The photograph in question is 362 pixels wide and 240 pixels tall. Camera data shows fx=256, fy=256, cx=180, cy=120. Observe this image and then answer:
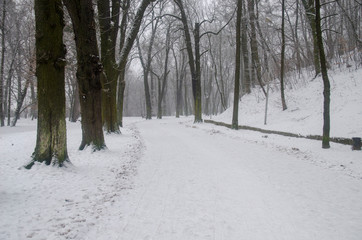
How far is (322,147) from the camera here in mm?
9242

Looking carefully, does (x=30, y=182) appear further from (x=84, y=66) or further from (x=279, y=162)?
(x=279, y=162)

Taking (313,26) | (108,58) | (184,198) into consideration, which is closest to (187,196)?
(184,198)

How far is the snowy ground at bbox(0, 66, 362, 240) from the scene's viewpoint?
3420 millimetres

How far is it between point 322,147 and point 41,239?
30.1 ft

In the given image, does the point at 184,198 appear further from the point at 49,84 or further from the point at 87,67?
the point at 87,67

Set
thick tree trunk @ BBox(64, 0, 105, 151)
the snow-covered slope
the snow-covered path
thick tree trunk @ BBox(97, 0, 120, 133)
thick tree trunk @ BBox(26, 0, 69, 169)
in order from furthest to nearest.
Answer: the snow-covered slope
thick tree trunk @ BBox(97, 0, 120, 133)
thick tree trunk @ BBox(64, 0, 105, 151)
thick tree trunk @ BBox(26, 0, 69, 169)
the snow-covered path

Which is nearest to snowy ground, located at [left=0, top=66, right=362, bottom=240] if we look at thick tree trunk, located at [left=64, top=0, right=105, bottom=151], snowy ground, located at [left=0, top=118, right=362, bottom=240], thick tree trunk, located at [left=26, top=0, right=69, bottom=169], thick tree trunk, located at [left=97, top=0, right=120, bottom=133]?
snowy ground, located at [left=0, top=118, right=362, bottom=240]

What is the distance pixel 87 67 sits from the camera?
7852 millimetres

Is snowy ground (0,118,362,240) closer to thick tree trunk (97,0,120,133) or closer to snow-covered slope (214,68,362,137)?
thick tree trunk (97,0,120,133)

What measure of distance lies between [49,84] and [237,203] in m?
4.73

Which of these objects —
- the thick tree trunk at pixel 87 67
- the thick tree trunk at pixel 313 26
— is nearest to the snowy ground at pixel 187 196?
the thick tree trunk at pixel 87 67

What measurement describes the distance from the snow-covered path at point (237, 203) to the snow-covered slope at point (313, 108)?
626 centimetres

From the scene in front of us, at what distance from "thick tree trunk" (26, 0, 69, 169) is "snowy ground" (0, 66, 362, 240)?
17.8 inches


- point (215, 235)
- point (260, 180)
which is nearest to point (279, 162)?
point (260, 180)
